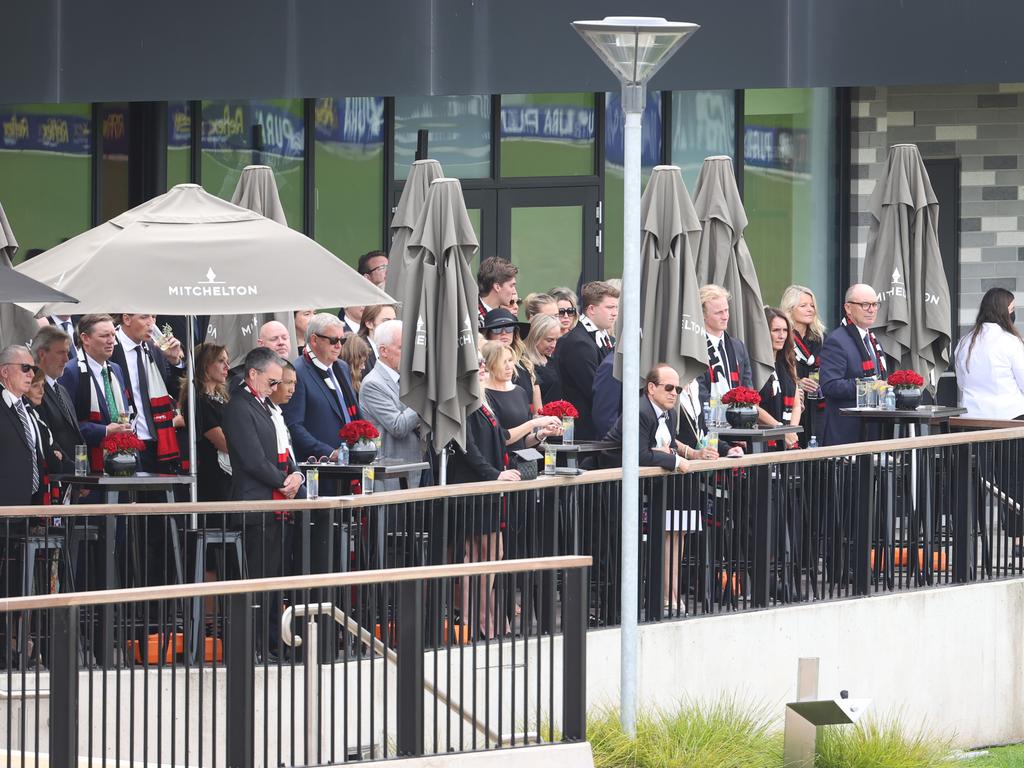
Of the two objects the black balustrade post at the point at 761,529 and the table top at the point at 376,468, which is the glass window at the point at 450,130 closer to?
the black balustrade post at the point at 761,529

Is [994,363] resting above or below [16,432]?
above

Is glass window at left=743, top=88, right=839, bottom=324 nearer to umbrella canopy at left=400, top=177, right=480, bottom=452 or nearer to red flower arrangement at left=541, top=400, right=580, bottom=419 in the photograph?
umbrella canopy at left=400, top=177, right=480, bottom=452

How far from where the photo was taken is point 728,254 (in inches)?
580

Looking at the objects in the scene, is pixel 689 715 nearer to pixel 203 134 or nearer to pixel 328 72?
pixel 328 72

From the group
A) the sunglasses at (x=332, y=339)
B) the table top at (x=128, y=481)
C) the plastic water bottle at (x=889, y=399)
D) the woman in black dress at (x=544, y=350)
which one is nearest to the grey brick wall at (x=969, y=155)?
the plastic water bottle at (x=889, y=399)

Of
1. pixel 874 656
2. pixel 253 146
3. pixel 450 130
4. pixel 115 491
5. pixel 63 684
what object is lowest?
pixel 874 656

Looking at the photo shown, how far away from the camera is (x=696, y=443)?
12711 mm

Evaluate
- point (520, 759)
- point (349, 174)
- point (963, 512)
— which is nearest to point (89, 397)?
point (520, 759)

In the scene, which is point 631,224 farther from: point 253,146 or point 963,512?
point 253,146

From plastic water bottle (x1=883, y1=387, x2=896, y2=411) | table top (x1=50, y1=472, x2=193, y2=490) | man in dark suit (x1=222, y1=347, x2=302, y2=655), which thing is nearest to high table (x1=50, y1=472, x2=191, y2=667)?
table top (x1=50, y1=472, x2=193, y2=490)

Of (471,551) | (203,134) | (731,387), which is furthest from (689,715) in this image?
(203,134)

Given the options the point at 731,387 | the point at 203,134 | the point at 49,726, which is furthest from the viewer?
the point at 203,134

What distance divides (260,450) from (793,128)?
11.5 metres

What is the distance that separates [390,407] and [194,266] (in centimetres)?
167
